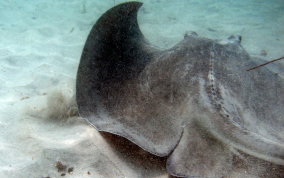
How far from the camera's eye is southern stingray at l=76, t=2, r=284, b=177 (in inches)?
80.0

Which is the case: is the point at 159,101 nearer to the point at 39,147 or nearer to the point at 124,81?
the point at 124,81

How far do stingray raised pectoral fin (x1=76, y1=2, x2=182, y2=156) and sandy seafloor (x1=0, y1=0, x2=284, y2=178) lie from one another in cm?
37

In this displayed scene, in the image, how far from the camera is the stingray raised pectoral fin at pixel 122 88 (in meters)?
2.34

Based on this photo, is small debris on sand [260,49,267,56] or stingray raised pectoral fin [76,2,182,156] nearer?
stingray raised pectoral fin [76,2,182,156]

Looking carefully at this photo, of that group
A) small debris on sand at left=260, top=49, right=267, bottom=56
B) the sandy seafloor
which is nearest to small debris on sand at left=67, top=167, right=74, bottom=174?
the sandy seafloor

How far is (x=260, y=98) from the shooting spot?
2.50 m

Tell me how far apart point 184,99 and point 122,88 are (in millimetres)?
837

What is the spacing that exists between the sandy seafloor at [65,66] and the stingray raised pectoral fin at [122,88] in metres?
0.37

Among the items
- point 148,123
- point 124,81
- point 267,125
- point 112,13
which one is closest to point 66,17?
point 112,13

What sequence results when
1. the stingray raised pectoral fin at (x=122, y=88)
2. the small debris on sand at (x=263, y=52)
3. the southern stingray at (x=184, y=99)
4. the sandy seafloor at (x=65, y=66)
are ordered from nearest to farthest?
1. the southern stingray at (x=184, y=99)
2. the stingray raised pectoral fin at (x=122, y=88)
3. the sandy seafloor at (x=65, y=66)
4. the small debris on sand at (x=263, y=52)

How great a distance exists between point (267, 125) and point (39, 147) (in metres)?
2.63

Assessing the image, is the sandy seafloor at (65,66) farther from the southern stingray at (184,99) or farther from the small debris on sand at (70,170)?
the southern stingray at (184,99)

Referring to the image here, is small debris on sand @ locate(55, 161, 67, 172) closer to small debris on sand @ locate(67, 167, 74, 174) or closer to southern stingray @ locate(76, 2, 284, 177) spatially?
small debris on sand @ locate(67, 167, 74, 174)

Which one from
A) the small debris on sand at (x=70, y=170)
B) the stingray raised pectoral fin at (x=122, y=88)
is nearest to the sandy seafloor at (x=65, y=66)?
the small debris on sand at (x=70, y=170)
